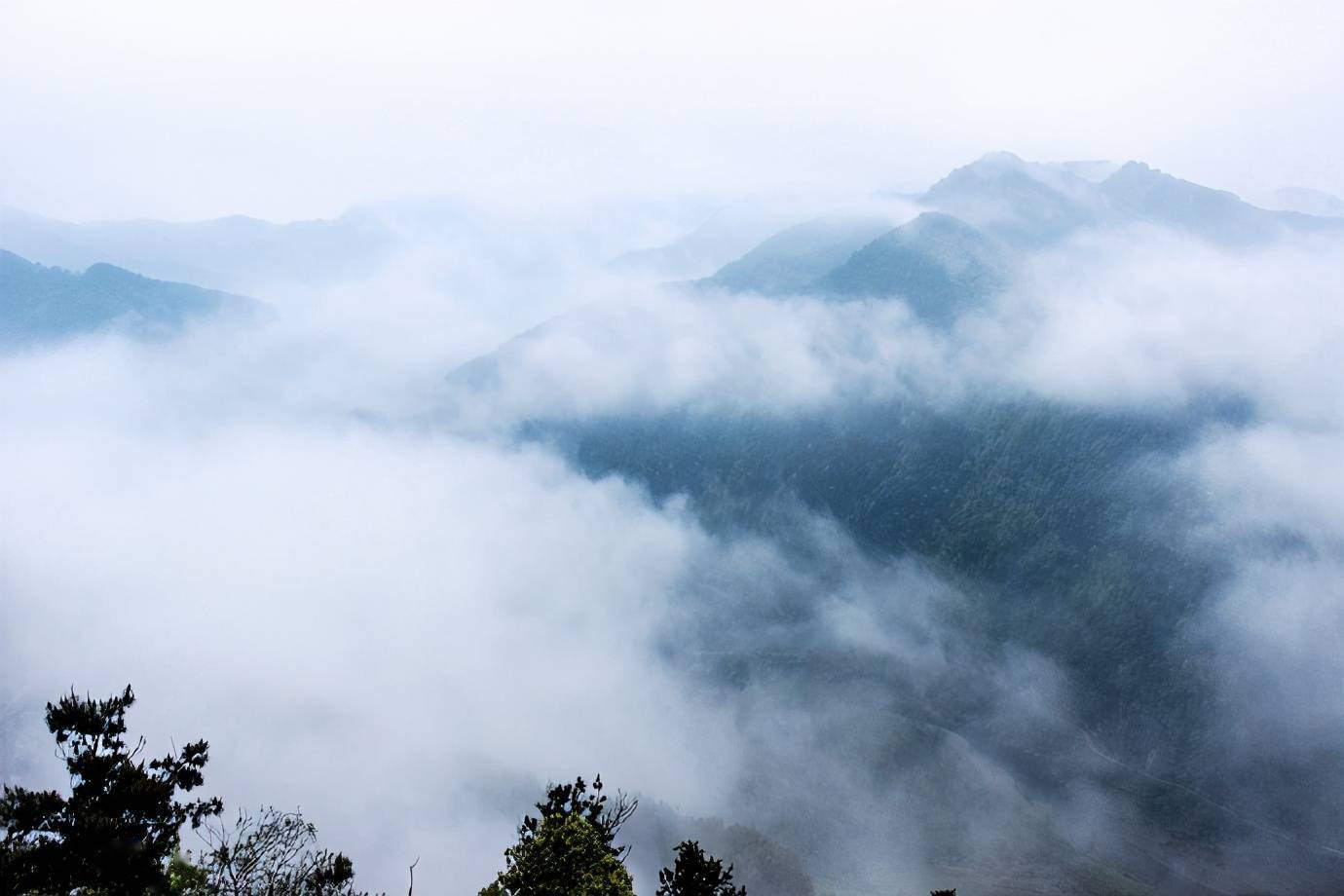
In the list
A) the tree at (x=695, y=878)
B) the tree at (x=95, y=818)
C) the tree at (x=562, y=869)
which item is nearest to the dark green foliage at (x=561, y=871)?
the tree at (x=562, y=869)

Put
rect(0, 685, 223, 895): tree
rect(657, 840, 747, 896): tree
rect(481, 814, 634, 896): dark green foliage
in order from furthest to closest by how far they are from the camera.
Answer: rect(657, 840, 747, 896): tree, rect(481, 814, 634, 896): dark green foliage, rect(0, 685, 223, 895): tree

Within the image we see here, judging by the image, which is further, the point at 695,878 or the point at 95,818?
the point at 695,878

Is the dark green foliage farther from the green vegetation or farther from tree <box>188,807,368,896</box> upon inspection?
tree <box>188,807,368,896</box>

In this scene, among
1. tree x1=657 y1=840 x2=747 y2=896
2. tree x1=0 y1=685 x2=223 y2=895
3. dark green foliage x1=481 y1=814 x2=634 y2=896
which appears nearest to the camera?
tree x1=0 y1=685 x2=223 y2=895

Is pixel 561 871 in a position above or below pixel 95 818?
below

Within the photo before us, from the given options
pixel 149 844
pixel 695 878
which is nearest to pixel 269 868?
pixel 149 844

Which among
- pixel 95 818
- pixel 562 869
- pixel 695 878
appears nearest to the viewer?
pixel 95 818

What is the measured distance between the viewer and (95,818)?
33.8 metres

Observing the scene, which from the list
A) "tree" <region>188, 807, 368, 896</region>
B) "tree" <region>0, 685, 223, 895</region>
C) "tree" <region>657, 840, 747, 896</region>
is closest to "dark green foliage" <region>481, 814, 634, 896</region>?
"tree" <region>657, 840, 747, 896</region>

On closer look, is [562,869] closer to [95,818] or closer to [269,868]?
[269,868]

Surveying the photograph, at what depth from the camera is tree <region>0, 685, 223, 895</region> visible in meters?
32.6

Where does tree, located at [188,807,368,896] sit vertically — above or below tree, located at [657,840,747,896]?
above

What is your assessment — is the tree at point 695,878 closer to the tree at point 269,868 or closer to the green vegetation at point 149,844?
the green vegetation at point 149,844

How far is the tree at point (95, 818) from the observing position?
32562 mm
